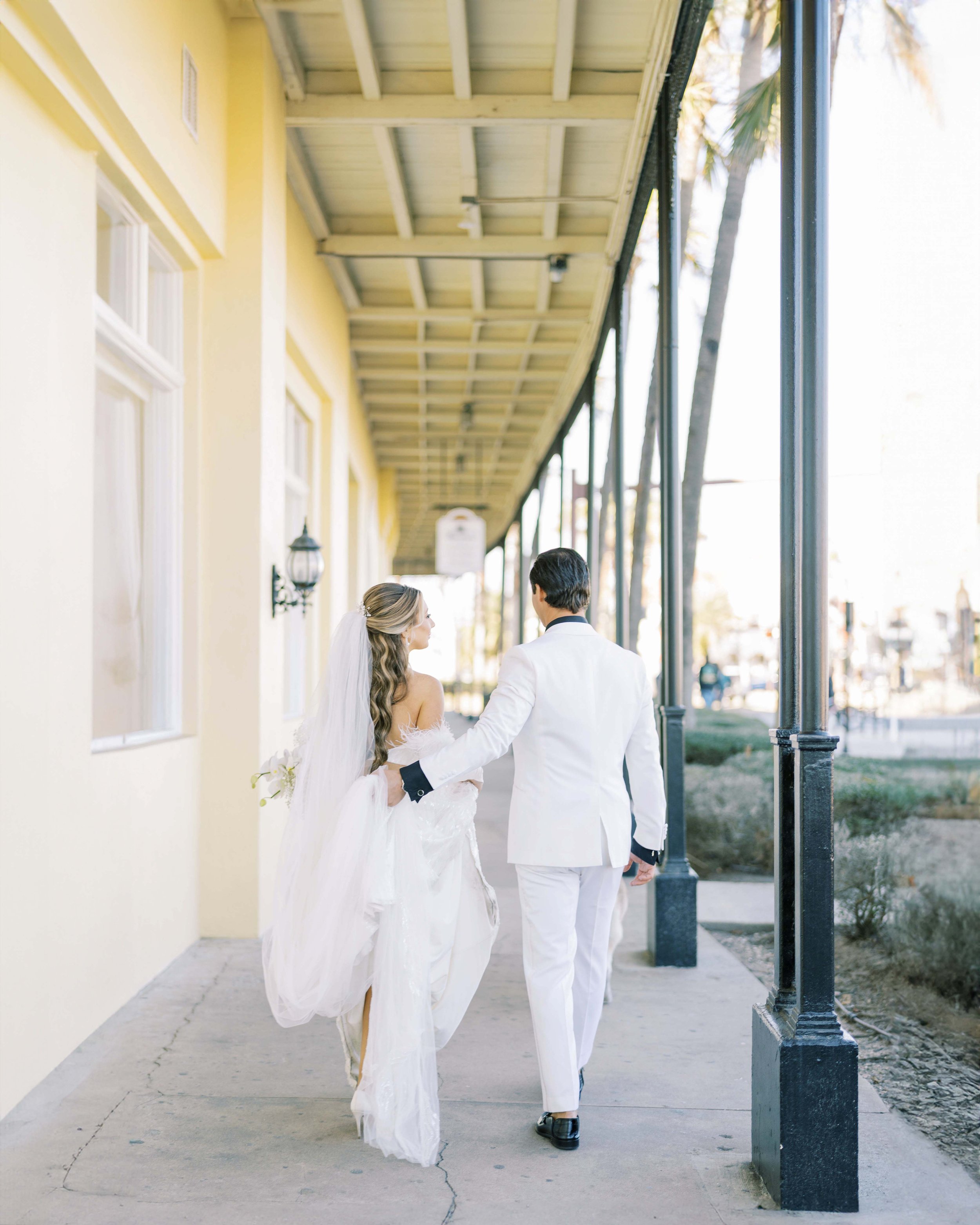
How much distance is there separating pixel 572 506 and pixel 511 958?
1151 centimetres

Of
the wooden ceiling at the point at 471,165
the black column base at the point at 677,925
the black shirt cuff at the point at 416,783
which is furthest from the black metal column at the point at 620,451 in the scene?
the black shirt cuff at the point at 416,783

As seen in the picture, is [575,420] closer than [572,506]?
Yes

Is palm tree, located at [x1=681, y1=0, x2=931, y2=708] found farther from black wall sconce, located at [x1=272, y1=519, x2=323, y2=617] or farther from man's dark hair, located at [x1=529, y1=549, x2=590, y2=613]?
man's dark hair, located at [x1=529, y1=549, x2=590, y2=613]

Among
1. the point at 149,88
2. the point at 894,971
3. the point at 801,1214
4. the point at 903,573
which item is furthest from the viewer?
the point at 903,573

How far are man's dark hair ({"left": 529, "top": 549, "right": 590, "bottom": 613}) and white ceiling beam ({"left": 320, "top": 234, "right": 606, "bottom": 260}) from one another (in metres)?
6.24

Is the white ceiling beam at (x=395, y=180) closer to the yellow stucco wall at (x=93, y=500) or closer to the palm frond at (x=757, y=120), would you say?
the yellow stucco wall at (x=93, y=500)

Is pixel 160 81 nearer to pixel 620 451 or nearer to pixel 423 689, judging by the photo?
pixel 423 689

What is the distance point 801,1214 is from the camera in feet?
9.83

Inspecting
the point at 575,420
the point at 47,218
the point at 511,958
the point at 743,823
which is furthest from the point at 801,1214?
the point at 575,420

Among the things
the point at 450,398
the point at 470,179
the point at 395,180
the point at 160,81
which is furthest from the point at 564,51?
the point at 450,398

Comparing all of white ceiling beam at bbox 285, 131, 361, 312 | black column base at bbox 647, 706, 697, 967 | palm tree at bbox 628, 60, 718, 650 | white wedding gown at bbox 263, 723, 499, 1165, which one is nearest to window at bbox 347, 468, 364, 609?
palm tree at bbox 628, 60, 718, 650

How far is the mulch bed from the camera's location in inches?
152

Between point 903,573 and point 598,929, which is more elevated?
point 903,573

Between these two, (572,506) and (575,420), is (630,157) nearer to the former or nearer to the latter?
(575,420)
